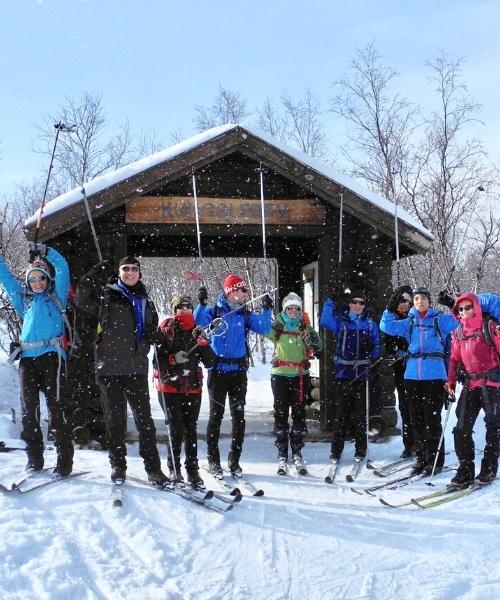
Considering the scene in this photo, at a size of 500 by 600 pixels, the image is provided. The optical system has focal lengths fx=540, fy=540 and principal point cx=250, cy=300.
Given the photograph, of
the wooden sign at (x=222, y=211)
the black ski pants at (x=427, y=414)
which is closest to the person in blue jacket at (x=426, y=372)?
the black ski pants at (x=427, y=414)

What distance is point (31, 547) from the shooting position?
3691 millimetres

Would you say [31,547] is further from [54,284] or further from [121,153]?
[121,153]

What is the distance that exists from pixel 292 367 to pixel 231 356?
0.89 metres

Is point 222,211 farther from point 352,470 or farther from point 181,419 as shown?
point 352,470

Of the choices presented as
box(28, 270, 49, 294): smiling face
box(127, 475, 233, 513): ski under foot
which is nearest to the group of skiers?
box(28, 270, 49, 294): smiling face

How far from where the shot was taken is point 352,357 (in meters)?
6.53

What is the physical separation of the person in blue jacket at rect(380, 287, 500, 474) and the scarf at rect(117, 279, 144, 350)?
2.99 m

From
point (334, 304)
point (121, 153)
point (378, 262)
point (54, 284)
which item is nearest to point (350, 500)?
point (334, 304)

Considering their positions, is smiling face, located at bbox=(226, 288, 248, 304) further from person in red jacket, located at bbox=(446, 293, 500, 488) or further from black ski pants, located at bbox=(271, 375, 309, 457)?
person in red jacket, located at bbox=(446, 293, 500, 488)

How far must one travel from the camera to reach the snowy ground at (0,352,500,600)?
11.3ft

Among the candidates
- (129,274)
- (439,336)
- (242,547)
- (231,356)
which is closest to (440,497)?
(439,336)

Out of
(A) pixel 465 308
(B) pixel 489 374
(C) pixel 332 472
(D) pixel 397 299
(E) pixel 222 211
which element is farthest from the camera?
(E) pixel 222 211

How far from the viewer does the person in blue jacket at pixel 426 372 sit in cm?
584

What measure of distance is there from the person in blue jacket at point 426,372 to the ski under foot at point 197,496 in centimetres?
248
